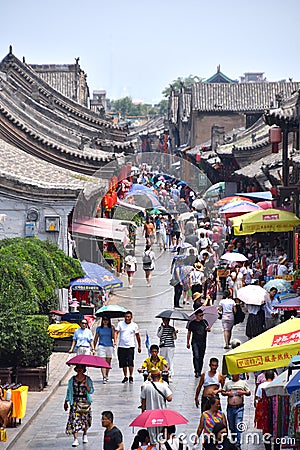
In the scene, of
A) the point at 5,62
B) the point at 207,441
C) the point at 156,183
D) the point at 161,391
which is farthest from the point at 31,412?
the point at 5,62

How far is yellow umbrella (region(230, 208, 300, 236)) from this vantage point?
97.8 ft

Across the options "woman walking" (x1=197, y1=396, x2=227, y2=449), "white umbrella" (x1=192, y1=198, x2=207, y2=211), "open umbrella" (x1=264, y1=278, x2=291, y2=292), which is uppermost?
"white umbrella" (x1=192, y1=198, x2=207, y2=211)

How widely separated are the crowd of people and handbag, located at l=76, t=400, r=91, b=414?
0.01m

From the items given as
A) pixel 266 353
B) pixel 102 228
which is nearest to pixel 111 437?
pixel 266 353

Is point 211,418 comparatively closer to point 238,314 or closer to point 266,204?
point 238,314

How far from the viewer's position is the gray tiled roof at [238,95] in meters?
77.4

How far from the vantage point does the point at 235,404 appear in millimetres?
14305

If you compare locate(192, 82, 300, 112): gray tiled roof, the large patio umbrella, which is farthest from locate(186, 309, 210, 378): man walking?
locate(192, 82, 300, 112): gray tiled roof

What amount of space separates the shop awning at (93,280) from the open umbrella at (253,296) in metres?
4.07

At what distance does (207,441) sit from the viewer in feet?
41.2

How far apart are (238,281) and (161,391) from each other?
491 inches

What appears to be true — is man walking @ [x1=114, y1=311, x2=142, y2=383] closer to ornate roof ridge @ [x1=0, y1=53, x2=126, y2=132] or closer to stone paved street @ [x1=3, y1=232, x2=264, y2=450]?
stone paved street @ [x1=3, y1=232, x2=264, y2=450]

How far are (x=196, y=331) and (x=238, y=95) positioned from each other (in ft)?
202

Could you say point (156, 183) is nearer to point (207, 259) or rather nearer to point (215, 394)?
point (207, 259)
